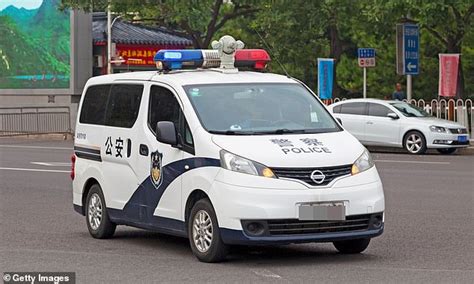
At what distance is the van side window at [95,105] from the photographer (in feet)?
43.3

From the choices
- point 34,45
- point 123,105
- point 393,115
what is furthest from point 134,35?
point 123,105

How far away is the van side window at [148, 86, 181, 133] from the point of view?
11727 mm

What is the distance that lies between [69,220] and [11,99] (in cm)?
3199

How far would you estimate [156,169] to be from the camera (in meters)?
11.7

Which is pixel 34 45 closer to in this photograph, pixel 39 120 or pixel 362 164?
pixel 39 120

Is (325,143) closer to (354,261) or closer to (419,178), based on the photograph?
(354,261)

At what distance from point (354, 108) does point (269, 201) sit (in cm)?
2086

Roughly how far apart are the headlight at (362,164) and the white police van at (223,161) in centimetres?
1

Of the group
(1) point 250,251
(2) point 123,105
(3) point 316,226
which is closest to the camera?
(3) point 316,226

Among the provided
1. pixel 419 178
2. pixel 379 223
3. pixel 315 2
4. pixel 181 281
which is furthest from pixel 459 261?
pixel 315 2

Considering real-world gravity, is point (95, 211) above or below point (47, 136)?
above

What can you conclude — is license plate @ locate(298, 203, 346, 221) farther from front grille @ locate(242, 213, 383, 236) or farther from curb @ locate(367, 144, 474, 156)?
curb @ locate(367, 144, 474, 156)

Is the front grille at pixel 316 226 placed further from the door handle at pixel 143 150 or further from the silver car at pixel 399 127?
the silver car at pixel 399 127

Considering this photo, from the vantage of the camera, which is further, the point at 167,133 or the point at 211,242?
the point at 167,133
